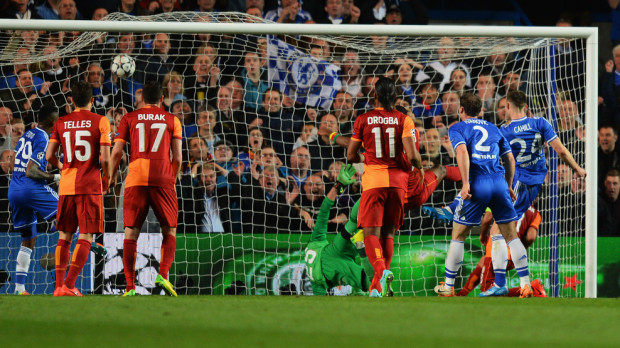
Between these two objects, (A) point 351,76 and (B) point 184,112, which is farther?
(A) point 351,76

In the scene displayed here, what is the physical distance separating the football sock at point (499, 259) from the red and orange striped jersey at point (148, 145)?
2.87 metres

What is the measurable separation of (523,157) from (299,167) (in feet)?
8.34

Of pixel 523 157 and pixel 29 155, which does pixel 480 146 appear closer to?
pixel 523 157

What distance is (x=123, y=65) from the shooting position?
28.1 ft

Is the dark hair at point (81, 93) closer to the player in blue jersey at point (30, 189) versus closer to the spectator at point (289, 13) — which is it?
the player in blue jersey at point (30, 189)

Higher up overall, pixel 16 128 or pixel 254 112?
pixel 254 112

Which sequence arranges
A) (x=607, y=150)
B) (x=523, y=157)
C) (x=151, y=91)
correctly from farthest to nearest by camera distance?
(x=607, y=150), (x=523, y=157), (x=151, y=91)

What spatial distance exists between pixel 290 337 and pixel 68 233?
155 inches

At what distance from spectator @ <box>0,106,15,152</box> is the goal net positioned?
0.21 feet

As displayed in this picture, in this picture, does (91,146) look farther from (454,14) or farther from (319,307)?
(454,14)

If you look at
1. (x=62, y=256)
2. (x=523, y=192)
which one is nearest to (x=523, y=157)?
(x=523, y=192)

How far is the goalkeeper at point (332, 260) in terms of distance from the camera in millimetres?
8031

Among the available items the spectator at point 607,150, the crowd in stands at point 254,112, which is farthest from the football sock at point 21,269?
the spectator at point 607,150

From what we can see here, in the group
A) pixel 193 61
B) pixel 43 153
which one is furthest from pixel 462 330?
pixel 193 61
